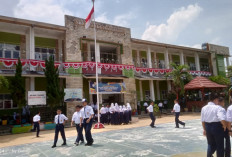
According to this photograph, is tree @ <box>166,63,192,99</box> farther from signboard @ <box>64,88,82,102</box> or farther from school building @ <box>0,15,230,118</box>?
signboard @ <box>64,88,82,102</box>

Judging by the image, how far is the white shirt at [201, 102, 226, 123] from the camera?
13.3 feet

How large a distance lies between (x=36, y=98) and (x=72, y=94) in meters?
2.92

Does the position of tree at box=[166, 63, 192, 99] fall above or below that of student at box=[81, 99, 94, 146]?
above

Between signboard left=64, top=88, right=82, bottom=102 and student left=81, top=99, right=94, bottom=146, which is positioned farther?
signboard left=64, top=88, right=82, bottom=102

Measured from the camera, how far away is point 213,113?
423cm

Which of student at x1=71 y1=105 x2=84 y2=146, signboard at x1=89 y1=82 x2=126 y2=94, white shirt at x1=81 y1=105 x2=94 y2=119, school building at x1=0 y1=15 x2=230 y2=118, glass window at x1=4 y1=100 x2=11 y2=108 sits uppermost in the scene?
school building at x1=0 y1=15 x2=230 y2=118

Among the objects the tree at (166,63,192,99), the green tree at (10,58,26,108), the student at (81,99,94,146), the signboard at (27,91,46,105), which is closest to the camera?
the student at (81,99,94,146)

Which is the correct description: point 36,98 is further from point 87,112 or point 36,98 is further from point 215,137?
point 215,137

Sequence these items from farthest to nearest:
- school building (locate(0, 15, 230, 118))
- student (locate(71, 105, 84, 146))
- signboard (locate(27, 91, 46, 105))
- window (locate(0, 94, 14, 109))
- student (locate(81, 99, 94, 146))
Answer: window (locate(0, 94, 14, 109)) < school building (locate(0, 15, 230, 118)) < signboard (locate(27, 91, 46, 105)) < student (locate(71, 105, 84, 146)) < student (locate(81, 99, 94, 146))

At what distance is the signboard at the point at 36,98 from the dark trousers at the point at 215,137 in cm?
1267

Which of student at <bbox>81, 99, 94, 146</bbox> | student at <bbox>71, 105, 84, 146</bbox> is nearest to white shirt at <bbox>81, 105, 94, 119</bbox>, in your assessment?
student at <bbox>81, 99, 94, 146</bbox>

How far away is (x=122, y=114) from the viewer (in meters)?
14.3

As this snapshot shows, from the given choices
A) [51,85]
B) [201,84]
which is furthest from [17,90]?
[201,84]

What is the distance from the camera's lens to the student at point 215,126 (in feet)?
13.3
